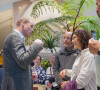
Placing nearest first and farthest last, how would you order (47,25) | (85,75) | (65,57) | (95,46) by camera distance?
(95,46) < (85,75) < (65,57) < (47,25)

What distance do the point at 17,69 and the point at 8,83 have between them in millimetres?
155

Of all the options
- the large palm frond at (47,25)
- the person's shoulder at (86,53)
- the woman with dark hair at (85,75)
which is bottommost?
the woman with dark hair at (85,75)

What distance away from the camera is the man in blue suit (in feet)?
5.73

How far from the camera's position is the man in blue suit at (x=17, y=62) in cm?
175

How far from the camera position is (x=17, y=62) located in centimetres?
177

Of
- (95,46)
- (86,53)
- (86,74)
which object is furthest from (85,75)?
(95,46)

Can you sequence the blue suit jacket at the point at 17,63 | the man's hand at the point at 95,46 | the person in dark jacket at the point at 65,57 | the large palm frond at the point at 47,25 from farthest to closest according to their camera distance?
the large palm frond at the point at 47,25
the person in dark jacket at the point at 65,57
the blue suit jacket at the point at 17,63
the man's hand at the point at 95,46

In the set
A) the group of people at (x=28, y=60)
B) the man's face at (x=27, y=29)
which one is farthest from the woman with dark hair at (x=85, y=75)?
the man's face at (x=27, y=29)

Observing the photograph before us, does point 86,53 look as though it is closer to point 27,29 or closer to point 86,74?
point 86,74

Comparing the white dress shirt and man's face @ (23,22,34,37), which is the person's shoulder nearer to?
the white dress shirt

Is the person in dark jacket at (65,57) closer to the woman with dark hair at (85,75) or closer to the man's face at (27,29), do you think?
the woman with dark hair at (85,75)

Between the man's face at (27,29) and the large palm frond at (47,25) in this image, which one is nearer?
the man's face at (27,29)

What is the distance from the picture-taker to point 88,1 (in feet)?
16.2

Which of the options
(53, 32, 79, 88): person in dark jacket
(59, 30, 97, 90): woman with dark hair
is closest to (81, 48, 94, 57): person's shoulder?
(59, 30, 97, 90): woman with dark hair
